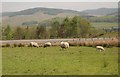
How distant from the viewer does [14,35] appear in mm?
116812

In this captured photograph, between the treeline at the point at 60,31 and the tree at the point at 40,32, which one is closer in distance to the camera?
the treeline at the point at 60,31

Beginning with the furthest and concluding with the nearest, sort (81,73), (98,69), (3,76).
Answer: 1. (98,69)
2. (81,73)
3. (3,76)

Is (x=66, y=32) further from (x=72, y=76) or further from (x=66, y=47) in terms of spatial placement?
(x=72, y=76)

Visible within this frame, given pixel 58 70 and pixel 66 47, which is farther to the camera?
pixel 66 47

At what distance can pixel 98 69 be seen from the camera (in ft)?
65.3

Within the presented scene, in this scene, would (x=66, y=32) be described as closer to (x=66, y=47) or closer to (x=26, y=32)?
(x=26, y=32)

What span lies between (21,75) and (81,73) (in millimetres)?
3699

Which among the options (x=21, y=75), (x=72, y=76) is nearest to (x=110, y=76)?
(x=72, y=76)

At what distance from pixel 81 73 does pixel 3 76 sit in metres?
4.75

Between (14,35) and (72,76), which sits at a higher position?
(72,76)

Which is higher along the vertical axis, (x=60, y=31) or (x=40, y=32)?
(x=60, y=31)

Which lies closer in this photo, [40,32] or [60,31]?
[60,31]

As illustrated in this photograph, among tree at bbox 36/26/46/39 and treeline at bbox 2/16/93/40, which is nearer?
treeline at bbox 2/16/93/40

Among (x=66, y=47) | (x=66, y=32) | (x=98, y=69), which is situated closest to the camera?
(x=98, y=69)
